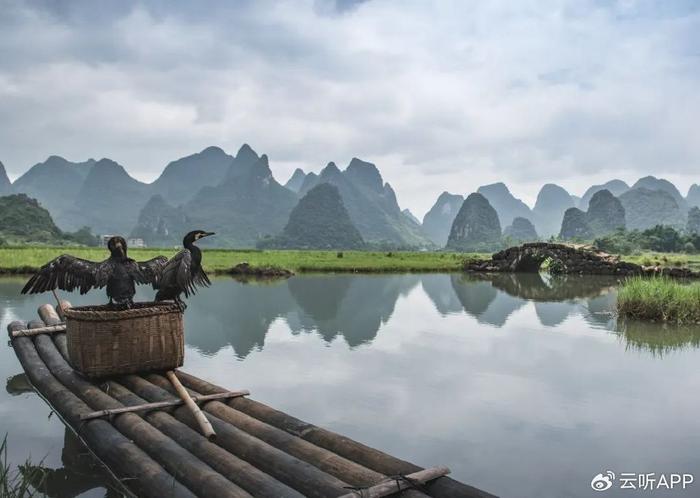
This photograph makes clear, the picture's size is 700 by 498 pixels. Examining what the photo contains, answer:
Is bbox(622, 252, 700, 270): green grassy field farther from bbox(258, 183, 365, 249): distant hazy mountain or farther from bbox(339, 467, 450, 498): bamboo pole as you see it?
bbox(258, 183, 365, 249): distant hazy mountain

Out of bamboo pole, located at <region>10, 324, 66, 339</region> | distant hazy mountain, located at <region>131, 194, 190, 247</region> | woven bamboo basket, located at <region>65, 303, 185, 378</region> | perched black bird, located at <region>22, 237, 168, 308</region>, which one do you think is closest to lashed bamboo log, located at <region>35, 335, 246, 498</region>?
woven bamboo basket, located at <region>65, 303, 185, 378</region>

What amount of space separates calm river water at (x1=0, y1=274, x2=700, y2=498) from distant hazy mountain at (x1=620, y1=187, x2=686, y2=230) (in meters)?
92.5

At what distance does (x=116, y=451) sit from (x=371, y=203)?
121033mm

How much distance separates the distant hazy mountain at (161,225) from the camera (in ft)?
301

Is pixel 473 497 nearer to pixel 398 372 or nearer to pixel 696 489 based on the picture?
pixel 696 489

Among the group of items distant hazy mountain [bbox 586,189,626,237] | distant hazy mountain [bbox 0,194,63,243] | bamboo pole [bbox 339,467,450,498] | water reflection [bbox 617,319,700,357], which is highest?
distant hazy mountain [bbox 586,189,626,237]

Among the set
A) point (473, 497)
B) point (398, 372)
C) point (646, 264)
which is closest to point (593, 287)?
point (646, 264)

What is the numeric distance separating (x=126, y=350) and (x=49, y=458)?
0.83 m

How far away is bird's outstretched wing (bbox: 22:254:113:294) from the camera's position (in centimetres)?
448

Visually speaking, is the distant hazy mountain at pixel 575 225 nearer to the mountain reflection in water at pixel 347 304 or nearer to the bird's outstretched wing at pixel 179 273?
the mountain reflection in water at pixel 347 304

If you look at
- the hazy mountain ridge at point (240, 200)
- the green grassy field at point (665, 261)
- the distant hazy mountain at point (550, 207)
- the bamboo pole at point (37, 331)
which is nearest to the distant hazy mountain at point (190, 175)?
the hazy mountain ridge at point (240, 200)

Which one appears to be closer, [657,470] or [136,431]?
[136,431]

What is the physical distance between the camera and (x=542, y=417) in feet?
14.5

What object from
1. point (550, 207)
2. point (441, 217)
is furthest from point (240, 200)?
point (550, 207)
